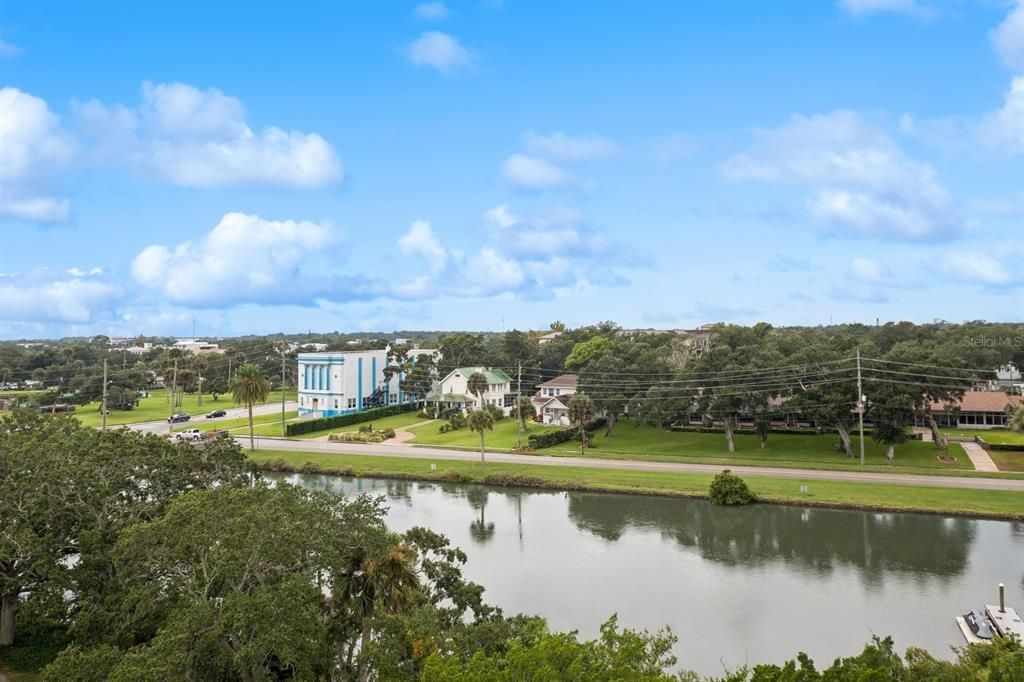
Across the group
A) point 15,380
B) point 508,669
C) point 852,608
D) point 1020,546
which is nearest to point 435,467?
point 852,608

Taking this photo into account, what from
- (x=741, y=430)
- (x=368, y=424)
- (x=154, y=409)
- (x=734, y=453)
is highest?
(x=741, y=430)


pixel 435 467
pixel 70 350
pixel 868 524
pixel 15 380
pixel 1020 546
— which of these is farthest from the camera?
pixel 70 350

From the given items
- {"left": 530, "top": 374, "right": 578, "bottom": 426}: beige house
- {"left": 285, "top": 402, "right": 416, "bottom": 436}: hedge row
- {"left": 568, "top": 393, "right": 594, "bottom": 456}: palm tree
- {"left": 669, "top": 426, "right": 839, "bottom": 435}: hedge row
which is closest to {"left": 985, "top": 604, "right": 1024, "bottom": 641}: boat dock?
{"left": 568, "top": 393, "right": 594, "bottom": 456}: palm tree

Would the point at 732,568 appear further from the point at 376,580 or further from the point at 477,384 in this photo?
the point at 477,384

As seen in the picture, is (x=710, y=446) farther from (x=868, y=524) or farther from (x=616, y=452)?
(x=868, y=524)

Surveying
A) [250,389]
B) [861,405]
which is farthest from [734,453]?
[250,389]

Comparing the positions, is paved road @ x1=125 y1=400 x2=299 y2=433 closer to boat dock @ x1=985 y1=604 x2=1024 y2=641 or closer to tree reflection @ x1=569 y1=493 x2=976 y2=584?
tree reflection @ x1=569 y1=493 x2=976 y2=584
